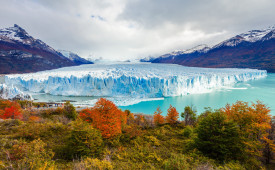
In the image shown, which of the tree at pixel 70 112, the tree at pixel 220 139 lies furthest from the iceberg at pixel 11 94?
the tree at pixel 220 139

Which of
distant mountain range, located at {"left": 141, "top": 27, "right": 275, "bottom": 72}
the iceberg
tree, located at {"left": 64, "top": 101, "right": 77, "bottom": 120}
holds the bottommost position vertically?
tree, located at {"left": 64, "top": 101, "right": 77, "bottom": 120}

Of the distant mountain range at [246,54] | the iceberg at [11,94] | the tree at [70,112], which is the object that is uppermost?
the distant mountain range at [246,54]

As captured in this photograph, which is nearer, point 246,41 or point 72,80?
point 72,80

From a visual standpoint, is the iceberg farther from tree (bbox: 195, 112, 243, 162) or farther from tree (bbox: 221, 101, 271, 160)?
tree (bbox: 221, 101, 271, 160)

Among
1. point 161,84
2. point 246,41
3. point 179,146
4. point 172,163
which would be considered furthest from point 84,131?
point 246,41

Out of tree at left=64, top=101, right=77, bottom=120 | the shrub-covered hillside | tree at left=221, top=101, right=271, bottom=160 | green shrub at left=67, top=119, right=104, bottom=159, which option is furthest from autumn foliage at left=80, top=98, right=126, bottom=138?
tree at left=64, top=101, right=77, bottom=120

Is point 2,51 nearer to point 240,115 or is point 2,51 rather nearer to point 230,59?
point 240,115

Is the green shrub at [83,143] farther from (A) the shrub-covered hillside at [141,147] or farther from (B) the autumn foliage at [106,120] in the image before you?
(B) the autumn foliage at [106,120]

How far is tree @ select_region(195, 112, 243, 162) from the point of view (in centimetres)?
516

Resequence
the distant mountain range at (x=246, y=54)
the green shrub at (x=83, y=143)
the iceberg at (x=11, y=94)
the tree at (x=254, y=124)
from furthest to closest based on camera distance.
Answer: the distant mountain range at (x=246, y=54) < the iceberg at (x=11, y=94) < the tree at (x=254, y=124) < the green shrub at (x=83, y=143)

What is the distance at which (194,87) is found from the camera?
27875mm

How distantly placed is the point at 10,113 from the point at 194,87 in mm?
29280

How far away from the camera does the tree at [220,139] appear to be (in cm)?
516

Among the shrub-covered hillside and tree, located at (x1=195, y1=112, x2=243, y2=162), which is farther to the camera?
tree, located at (x1=195, y1=112, x2=243, y2=162)
